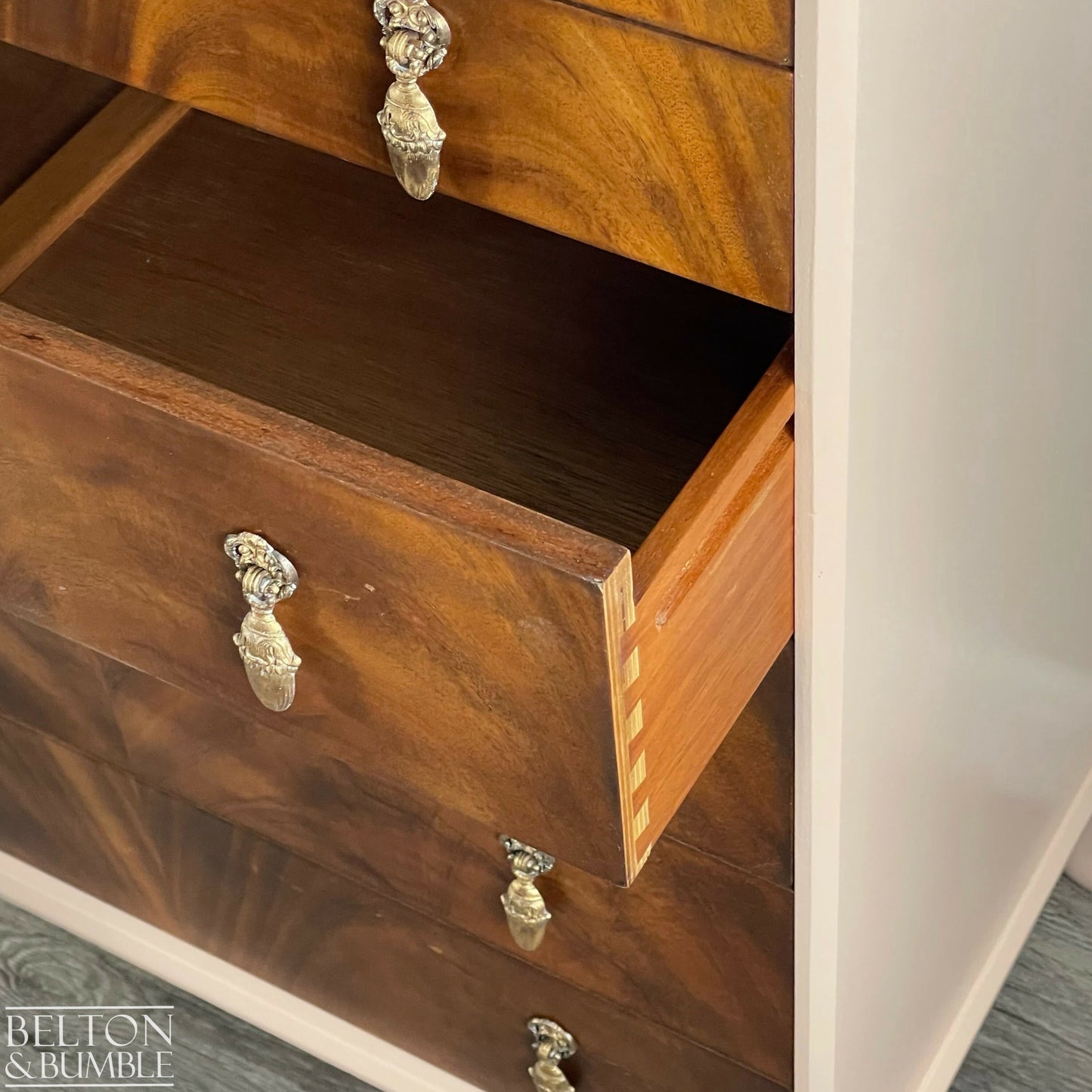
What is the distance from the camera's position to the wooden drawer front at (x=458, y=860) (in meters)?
0.77

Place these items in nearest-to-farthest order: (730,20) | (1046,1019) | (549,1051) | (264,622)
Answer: (730,20), (264,622), (549,1051), (1046,1019)

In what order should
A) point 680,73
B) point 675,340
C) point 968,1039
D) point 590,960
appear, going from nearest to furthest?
point 680,73, point 675,340, point 590,960, point 968,1039

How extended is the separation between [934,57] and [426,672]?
241mm

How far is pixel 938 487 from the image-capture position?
0.65 metres

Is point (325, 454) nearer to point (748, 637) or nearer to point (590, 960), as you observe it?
point (748, 637)

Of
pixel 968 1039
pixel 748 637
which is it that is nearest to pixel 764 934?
pixel 748 637

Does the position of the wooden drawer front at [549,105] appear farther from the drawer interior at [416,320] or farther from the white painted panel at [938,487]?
the drawer interior at [416,320]

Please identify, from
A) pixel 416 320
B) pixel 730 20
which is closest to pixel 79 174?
pixel 416 320

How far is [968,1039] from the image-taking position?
104cm

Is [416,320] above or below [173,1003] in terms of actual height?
above

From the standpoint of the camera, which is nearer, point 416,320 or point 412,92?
point 412,92

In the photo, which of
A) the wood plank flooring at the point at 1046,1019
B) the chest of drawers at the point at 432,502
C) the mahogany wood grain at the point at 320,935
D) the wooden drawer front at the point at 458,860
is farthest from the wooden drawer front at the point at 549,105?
the wood plank flooring at the point at 1046,1019

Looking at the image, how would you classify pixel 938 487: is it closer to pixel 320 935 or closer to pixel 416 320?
pixel 416 320
